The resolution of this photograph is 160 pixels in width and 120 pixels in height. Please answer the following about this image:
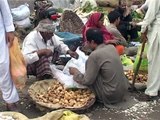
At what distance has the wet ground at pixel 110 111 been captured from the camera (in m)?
5.92

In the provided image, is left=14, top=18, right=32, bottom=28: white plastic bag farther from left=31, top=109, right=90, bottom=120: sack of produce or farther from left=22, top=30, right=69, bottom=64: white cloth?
left=31, top=109, right=90, bottom=120: sack of produce

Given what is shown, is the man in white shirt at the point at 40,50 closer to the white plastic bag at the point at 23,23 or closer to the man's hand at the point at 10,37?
the man's hand at the point at 10,37

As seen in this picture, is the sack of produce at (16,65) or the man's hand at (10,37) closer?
the man's hand at (10,37)

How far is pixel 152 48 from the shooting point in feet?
21.3

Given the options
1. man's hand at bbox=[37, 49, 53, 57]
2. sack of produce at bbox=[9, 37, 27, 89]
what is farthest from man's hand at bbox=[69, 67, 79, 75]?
sack of produce at bbox=[9, 37, 27, 89]

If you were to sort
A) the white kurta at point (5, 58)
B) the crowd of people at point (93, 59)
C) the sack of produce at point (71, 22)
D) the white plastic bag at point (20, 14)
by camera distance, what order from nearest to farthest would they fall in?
the white kurta at point (5, 58)
the crowd of people at point (93, 59)
the sack of produce at point (71, 22)
the white plastic bag at point (20, 14)

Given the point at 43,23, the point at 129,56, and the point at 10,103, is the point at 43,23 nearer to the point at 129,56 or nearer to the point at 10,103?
the point at 10,103

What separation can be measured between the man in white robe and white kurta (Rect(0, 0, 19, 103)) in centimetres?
206

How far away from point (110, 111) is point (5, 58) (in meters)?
1.69

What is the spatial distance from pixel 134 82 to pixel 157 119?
1.02 meters

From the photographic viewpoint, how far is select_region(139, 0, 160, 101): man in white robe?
6.30 m

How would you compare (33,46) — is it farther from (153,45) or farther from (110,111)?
(153,45)

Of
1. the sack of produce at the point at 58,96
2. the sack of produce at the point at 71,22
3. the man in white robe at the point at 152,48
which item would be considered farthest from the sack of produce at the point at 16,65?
the sack of produce at the point at 71,22

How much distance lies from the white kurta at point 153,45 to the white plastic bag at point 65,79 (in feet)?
3.70
